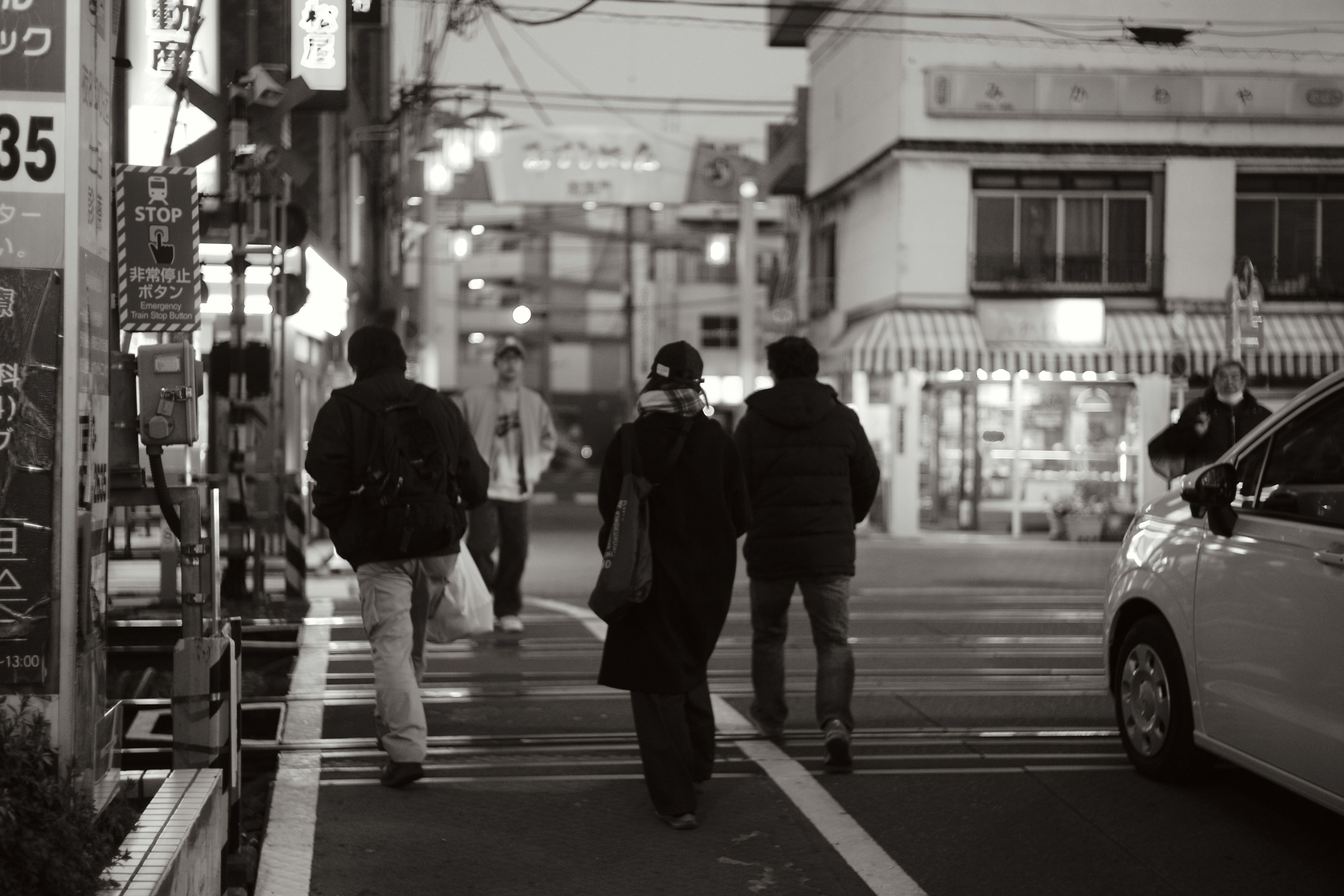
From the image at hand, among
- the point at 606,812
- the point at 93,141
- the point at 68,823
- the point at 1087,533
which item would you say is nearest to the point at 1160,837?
the point at 606,812

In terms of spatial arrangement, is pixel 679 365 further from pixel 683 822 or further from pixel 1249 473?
pixel 1249 473

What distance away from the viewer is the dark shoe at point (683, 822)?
564 centimetres

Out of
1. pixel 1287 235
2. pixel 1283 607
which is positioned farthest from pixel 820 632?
pixel 1287 235

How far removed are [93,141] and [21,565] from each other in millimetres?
1336

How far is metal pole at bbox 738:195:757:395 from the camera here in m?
30.5

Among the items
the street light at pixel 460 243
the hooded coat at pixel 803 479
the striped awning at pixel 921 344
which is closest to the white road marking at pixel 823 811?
the hooded coat at pixel 803 479

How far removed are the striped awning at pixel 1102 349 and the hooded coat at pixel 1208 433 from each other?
14539 mm

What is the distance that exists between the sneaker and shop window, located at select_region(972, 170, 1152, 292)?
18673 millimetres

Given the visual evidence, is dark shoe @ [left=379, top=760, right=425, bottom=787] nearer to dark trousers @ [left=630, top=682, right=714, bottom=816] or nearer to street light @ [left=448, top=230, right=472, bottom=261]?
dark trousers @ [left=630, top=682, right=714, bottom=816]

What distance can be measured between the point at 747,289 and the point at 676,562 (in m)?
26.1

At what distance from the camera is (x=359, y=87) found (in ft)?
93.2

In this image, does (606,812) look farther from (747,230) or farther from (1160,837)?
(747,230)

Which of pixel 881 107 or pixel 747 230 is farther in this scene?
pixel 747 230

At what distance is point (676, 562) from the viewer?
5.80m
